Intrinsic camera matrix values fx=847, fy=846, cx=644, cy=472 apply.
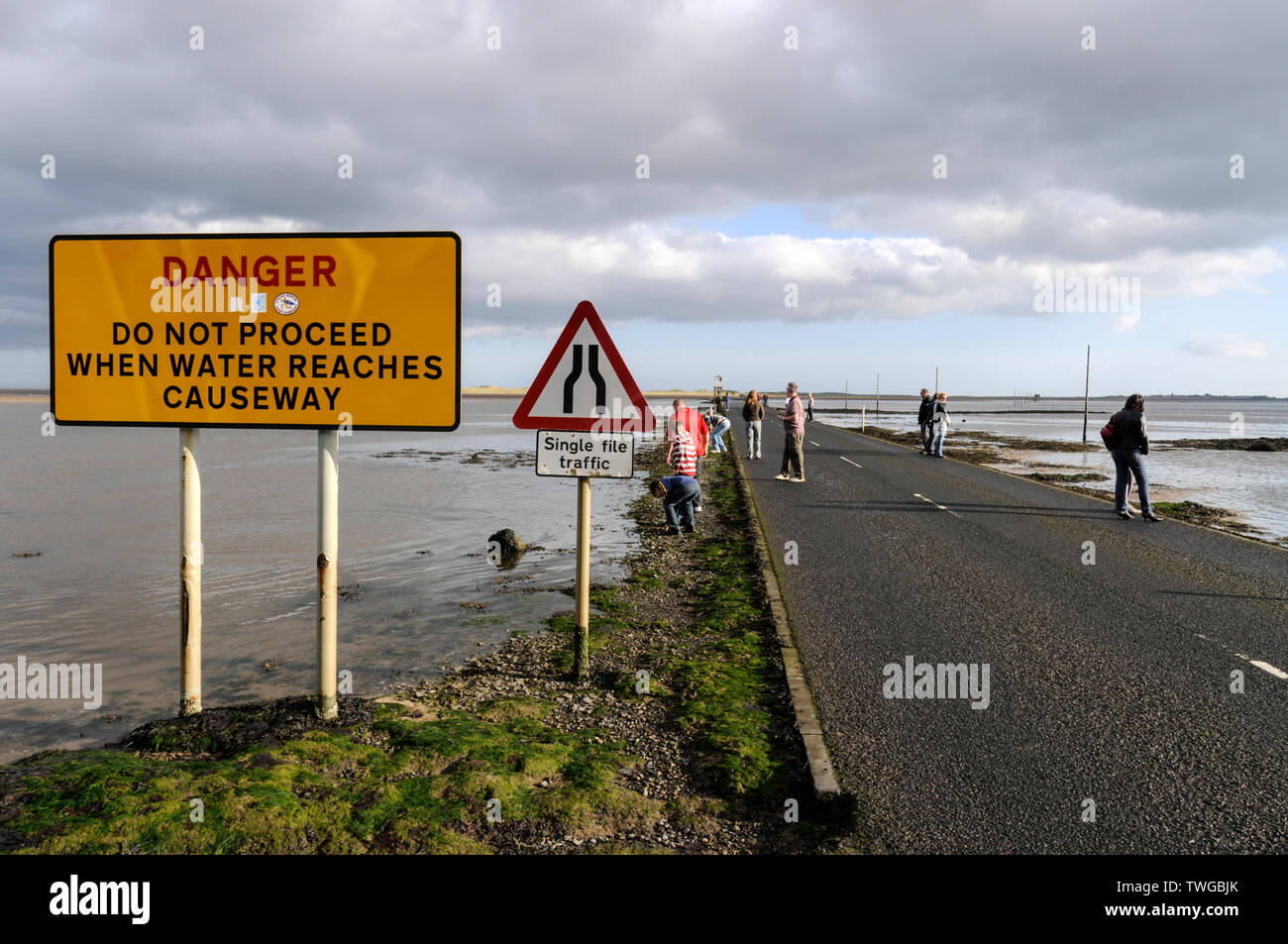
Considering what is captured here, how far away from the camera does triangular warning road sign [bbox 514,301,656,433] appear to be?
5906 millimetres

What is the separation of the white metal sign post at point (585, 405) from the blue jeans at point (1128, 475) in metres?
11.6

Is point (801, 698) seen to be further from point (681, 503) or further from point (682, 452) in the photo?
point (681, 503)

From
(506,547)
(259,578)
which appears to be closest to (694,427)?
(506,547)

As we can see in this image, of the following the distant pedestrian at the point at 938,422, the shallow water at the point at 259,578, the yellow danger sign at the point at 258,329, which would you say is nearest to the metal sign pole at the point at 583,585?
the yellow danger sign at the point at 258,329

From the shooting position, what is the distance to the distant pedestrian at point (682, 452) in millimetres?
12641

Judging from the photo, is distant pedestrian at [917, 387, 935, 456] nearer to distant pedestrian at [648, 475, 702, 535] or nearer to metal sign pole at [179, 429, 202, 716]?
distant pedestrian at [648, 475, 702, 535]

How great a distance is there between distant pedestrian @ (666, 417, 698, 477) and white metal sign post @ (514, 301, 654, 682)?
6.58 meters

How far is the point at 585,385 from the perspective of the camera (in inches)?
234

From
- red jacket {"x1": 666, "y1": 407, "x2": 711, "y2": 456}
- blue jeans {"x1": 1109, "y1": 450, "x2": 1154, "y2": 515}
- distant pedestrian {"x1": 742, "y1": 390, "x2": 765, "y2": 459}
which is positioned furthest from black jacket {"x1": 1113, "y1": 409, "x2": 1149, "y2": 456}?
distant pedestrian {"x1": 742, "y1": 390, "x2": 765, "y2": 459}

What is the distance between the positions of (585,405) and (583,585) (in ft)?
4.33
